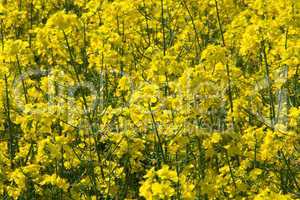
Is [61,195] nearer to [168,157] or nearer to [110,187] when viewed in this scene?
[110,187]

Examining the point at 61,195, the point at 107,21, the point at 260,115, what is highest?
the point at 107,21

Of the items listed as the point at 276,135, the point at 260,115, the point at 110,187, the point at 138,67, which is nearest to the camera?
the point at 276,135

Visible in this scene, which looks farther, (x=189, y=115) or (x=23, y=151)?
(x=23, y=151)

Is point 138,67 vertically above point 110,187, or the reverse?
point 138,67

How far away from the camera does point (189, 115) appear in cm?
466

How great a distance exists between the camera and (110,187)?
4855 millimetres

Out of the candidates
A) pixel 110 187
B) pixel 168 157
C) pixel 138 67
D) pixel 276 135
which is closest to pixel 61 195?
pixel 110 187

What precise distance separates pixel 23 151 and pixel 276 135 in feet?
5.67

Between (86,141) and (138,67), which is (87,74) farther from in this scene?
(86,141)

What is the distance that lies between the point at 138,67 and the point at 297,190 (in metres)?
2.17

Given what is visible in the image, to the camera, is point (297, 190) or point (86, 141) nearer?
point (297, 190)

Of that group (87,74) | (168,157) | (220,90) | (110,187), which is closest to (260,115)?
(220,90)

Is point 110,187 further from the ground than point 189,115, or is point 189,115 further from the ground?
point 189,115

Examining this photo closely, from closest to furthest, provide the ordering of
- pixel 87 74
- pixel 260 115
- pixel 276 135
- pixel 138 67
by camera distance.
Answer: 1. pixel 276 135
2. pixel 260 115
3. pixel 138 67
4. pixel 87 74
